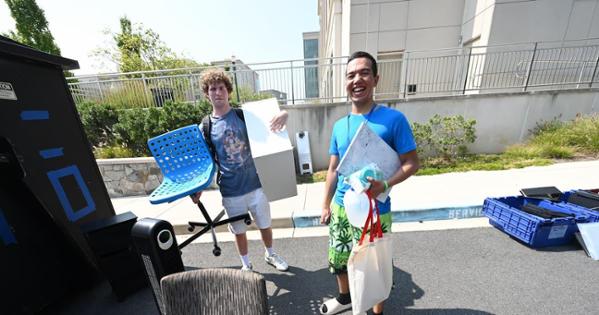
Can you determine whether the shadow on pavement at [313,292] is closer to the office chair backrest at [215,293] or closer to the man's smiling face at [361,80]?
the office chair backrest at [215,293]

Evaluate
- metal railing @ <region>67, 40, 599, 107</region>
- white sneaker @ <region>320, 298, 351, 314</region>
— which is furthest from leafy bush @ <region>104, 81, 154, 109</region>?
white sneaker @ <region>320, 298, 351, 314</region>

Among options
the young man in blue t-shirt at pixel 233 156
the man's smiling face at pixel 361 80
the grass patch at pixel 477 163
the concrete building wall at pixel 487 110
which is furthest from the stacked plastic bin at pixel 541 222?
the concrete building wall at pixel 487 110

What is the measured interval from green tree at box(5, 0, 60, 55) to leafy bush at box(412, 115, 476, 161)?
77.9ft

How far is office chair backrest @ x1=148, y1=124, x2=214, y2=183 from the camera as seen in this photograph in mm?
2137

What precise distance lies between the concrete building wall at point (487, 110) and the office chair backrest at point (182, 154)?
3746 mm

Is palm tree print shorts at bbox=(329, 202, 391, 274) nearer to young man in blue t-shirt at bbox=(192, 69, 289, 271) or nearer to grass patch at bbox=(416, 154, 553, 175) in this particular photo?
young man in blue t-shirt at bbox=(192, 69, 289, 271)

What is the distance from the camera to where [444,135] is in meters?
5.61

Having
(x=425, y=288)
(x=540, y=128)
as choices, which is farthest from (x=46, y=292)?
(x=540, y=128)

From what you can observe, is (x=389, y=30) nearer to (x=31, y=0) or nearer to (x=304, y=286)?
(x=304, y=286)

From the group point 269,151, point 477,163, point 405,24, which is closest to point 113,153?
point 269,151

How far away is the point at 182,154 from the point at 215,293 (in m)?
1.47

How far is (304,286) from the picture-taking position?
91.9 inches

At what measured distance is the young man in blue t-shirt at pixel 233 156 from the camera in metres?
2.04

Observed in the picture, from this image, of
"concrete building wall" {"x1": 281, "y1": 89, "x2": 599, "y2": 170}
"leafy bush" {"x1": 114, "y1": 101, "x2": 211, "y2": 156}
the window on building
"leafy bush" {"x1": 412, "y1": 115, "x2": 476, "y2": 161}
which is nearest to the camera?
"leafy bush" {"x1": 114, "y1": 101, "x2": 211, "y2": 156}
